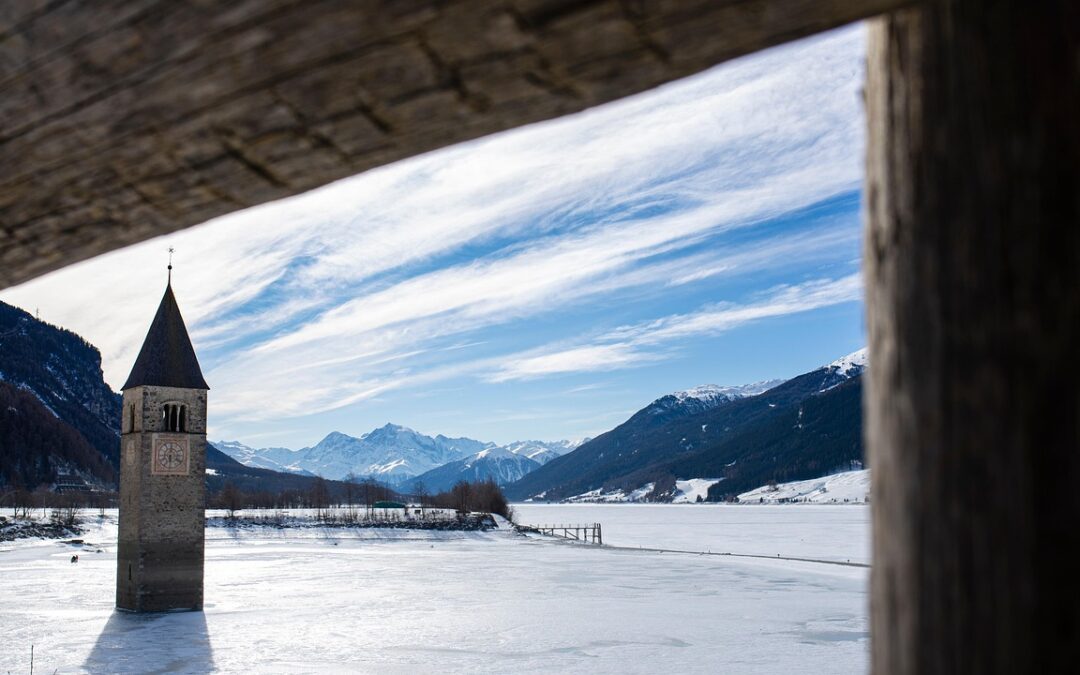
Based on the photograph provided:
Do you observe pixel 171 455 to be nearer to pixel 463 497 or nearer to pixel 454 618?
pixel 454 618

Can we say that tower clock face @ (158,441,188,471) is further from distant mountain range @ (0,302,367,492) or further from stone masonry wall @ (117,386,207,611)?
distant mountain range @ (0,302,367,492)

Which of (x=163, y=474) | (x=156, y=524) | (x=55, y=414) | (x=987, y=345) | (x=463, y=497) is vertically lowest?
(x=463, y=497)

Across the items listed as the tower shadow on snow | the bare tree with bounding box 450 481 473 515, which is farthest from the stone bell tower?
the bare tree with bounding box 450 481 473 515

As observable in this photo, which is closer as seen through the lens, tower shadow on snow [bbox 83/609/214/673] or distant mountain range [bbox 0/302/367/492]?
tower shadow on snow [bbox 83/609/214/673]

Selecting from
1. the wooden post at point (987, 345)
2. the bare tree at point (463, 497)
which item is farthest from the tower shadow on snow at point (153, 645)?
the bare tree at point (463, 497)

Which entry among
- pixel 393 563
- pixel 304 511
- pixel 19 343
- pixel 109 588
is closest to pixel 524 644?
pixel 109 588

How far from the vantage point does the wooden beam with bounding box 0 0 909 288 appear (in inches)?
34.8

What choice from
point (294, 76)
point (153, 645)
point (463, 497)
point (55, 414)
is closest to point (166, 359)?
point (153, 645)

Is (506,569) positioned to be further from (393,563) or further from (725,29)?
(725,29)

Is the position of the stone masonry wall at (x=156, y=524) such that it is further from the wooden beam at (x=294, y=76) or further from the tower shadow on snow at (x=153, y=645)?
the wooden beam at (x=294, y=76)

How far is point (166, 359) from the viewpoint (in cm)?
3400

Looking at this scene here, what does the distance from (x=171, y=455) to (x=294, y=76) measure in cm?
3426

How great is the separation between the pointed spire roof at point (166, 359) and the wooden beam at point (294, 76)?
35108 mm

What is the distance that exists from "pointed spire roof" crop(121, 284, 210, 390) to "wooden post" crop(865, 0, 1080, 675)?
35.7m
